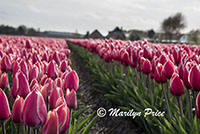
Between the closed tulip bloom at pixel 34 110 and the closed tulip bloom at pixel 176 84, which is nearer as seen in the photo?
the closed tulip bloom at pixel 34 110

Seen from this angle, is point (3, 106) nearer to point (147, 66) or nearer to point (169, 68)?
point (169, 68)

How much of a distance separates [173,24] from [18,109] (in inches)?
2796

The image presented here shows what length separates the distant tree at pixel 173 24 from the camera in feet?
218

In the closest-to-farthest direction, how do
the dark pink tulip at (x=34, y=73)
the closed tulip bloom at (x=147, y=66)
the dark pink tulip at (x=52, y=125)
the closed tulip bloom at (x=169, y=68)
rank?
the dark pink tulip at (x=52, y=125) → the dark pink tulip at (x=34, y=73) → the closed tulip bloom at (x=169, y=68) → the closed tulip bloom at (x=147, y=66)

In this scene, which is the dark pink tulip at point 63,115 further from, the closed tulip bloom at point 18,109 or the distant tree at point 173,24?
the distant tree at point 173,24

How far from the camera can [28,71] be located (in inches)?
85.2

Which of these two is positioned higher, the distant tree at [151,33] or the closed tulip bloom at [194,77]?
the distant tree at [151,33]

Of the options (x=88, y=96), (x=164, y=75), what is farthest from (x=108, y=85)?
(x=164, y=75)

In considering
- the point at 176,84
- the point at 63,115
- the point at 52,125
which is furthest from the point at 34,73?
the point at 176,84

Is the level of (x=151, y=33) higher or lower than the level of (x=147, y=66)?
higher

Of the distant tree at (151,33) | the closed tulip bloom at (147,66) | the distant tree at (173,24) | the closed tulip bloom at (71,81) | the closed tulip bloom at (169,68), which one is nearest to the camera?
the closed tulip bloom at (71,81)

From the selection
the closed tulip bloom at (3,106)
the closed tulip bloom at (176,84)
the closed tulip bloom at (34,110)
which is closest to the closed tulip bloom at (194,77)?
the closed tulip bloom at (176,84)

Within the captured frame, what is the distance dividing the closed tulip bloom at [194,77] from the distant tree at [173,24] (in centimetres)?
6849

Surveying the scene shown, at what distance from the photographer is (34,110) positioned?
113 centimetres
